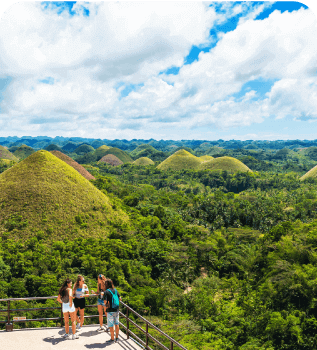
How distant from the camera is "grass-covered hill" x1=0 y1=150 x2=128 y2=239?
122 ft

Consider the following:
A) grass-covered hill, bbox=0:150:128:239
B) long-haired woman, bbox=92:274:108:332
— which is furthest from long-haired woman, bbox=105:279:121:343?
grass-covered hill, bbox=0:150:128:239

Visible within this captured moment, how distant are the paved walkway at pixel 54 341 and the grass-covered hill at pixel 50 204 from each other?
97.7 feet

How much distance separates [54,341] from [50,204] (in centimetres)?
3499

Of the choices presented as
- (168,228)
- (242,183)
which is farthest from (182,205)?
(242,183)

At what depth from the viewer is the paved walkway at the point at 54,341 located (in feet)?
26.2

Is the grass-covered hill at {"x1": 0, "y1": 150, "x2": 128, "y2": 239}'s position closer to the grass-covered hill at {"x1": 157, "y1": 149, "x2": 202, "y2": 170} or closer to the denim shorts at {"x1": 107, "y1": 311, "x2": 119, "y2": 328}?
the denim shorts at {"x1": 107, "y1": 311, "x2": 119, "y2": 328}

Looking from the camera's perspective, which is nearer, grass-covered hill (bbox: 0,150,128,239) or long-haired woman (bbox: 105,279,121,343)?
long-haired woman (bbox: 105,279,121,343)

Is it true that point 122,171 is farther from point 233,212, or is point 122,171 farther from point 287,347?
point 287,347

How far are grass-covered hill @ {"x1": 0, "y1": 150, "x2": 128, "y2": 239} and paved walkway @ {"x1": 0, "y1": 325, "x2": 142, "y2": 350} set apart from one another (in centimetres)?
2979

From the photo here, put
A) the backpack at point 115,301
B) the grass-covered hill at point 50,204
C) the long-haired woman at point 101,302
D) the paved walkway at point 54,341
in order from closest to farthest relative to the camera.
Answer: the paved walkway at point 54,341 → the backpack at point 115,301 → the long-haired woman at point 101,302 → the grass-covered hill at point 50,204

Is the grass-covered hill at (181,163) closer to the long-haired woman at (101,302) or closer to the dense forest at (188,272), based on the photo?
the dense forest at (188,272)

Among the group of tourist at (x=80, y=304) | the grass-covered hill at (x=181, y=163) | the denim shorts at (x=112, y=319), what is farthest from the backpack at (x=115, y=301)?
the grass-covered hill at (x=181, y=163)

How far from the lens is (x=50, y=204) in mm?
40781

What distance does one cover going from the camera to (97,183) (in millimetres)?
69875
